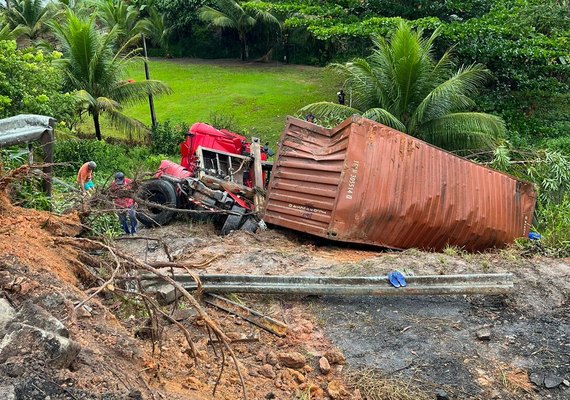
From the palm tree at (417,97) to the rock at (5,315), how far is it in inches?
387

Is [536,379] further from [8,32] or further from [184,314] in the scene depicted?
[8,32]

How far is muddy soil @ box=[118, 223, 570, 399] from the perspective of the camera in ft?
19.1

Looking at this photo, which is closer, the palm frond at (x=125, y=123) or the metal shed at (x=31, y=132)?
the metal shed at (x=31, y=132)

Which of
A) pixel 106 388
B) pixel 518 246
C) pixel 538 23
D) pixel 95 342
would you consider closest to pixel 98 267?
pixel 95 342

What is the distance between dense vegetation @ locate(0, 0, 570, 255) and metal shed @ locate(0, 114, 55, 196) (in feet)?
19.2

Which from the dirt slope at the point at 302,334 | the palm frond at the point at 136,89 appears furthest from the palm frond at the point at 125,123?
the dirt slope at the point at 302,334

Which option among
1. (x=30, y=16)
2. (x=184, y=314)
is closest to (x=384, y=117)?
(x=184, y=314)

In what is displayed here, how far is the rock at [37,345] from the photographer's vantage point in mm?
3451

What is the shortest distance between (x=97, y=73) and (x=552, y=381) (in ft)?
47.4

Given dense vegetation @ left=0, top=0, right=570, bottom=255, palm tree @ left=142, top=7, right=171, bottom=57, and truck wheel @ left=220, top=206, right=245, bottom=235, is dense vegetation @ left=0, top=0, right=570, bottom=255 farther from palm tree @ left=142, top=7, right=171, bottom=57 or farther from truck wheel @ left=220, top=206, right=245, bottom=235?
palm tree @ left=142, top=7, right=171, bottom=57

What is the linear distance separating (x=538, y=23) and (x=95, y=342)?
16.4 m

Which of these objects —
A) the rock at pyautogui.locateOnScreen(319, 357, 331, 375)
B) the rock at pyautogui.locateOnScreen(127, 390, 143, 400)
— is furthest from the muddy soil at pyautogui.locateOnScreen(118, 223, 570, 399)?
the rock at pyautogui.locateOnScreen(127, 390, 143, 400)

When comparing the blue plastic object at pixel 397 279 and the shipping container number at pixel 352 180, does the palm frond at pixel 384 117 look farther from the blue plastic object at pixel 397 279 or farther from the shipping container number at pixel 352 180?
the blue plastic object at pixel 397 279

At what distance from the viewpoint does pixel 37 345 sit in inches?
137
